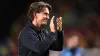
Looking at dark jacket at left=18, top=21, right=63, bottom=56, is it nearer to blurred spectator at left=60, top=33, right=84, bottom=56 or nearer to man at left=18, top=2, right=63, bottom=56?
man at left=18, top=2, right=63, bottom=56

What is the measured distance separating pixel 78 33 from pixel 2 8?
141cm

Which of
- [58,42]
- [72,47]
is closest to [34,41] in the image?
[58,42]

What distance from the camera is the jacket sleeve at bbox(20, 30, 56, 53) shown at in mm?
2252

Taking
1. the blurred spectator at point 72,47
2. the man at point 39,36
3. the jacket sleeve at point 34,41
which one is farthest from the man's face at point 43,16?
the blurred spectator at point 72,47

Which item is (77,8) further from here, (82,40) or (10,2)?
(10,2)

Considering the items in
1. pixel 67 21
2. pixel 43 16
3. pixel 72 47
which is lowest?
pixel 72 47

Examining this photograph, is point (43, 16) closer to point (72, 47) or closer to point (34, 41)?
point (34, 41)

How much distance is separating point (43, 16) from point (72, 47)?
2.12m

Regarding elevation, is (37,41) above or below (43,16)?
below

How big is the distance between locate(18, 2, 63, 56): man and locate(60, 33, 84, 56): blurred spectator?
197 cm

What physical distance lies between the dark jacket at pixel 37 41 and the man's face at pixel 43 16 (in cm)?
6

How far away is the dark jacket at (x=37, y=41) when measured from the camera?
2256 mm

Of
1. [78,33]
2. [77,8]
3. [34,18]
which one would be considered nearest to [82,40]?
[78,33]

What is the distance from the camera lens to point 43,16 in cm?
235
